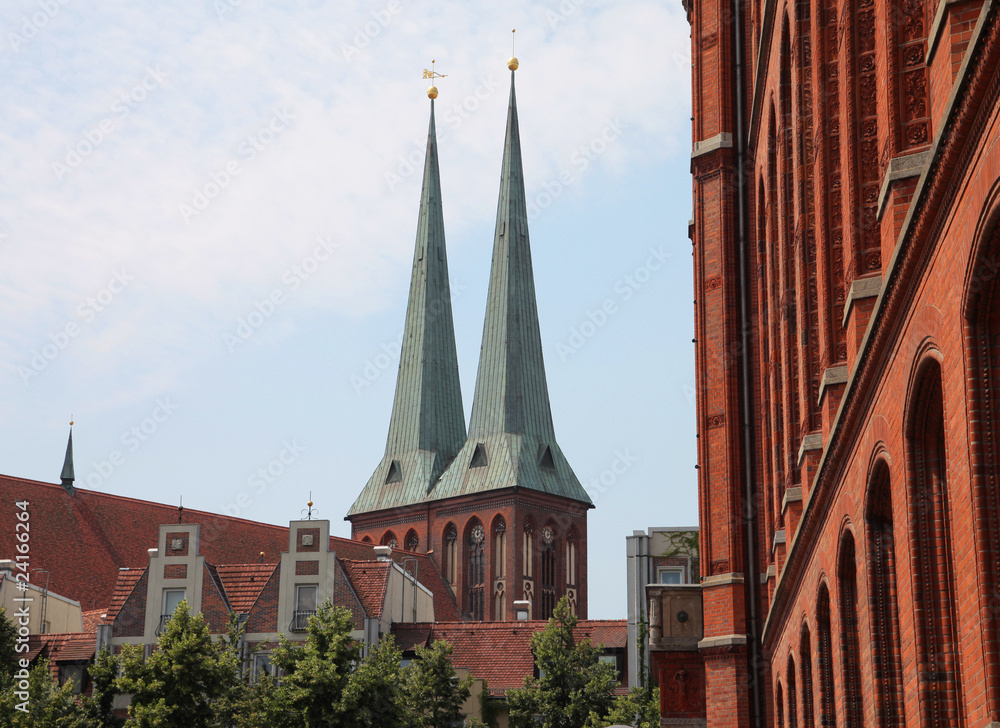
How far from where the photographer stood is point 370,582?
51.9 meters

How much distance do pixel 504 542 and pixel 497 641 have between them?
29.8 m

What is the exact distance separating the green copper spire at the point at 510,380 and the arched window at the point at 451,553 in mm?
2202

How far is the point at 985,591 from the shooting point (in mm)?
6945

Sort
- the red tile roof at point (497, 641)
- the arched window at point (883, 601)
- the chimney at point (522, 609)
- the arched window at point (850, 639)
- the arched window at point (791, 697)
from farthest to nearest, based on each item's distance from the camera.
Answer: the chimney at point (522, 609), the red tile roof at point (497, 641), the arched window at point (791, 697), the arched window at point (850, 639), the arched window at point (883, 601)

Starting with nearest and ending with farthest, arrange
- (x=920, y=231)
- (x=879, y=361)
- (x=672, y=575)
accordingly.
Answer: (x=920, y=231) < (x=879, y=361) < (x=672, y=575)

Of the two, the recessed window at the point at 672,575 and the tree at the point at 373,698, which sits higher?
the recessed window at the point at 672,575

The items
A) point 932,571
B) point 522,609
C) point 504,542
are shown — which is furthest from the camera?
point 504,542

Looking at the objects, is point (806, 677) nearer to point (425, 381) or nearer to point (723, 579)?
point (723, 579)

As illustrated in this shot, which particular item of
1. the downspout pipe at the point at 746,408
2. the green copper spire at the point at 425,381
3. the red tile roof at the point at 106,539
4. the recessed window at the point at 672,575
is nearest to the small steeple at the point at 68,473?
the red tile roof at the point at 106,539

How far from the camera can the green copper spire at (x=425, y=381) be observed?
86938 mm

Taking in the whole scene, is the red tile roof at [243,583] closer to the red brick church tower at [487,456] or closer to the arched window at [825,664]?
the red brick church tower at [487,456]

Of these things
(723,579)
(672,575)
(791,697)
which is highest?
(672,575)

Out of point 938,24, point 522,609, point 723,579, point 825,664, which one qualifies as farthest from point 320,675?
point 522,609

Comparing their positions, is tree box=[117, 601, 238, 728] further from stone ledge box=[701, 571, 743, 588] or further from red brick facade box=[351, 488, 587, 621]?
red brick facade box=[351, 488, 587, 621]
